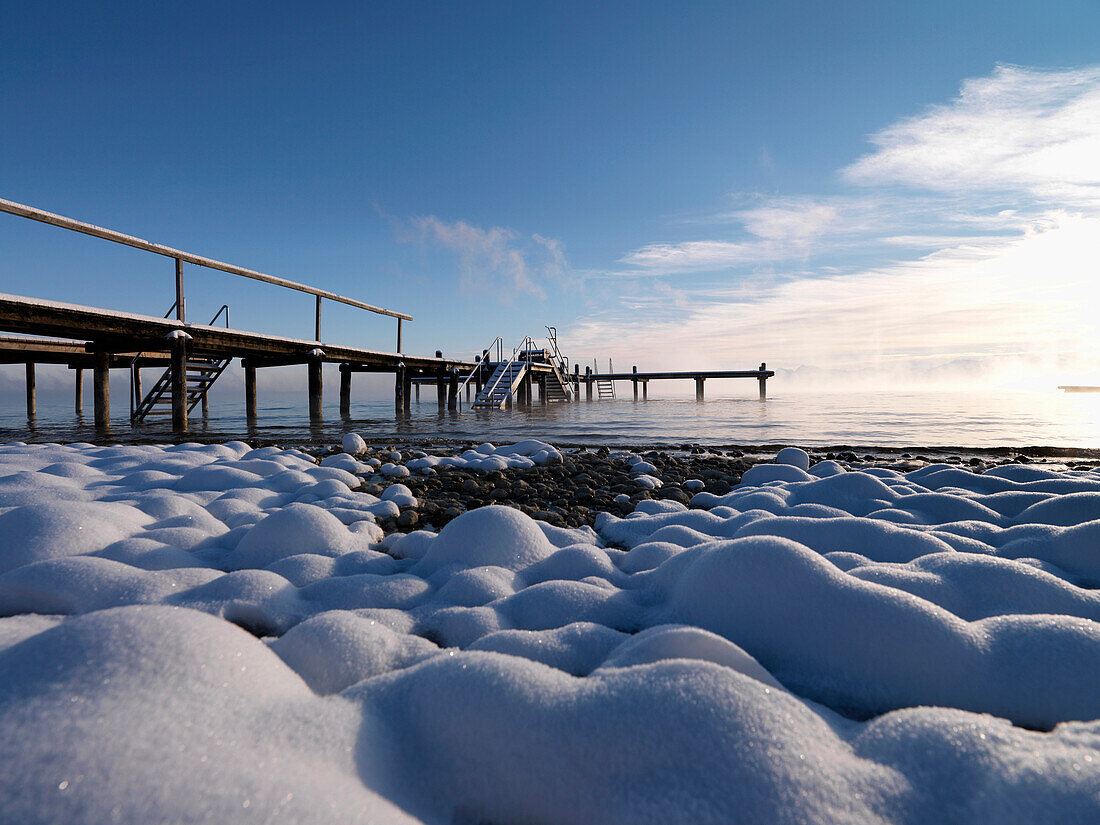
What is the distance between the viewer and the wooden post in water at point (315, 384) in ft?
47.6

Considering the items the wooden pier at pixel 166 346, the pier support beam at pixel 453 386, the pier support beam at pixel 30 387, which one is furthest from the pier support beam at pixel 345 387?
the pier support beam at pixel 30 387

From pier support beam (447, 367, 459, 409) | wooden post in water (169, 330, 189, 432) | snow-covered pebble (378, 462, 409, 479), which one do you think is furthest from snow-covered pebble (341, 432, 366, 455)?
pier support beam (447, 367, 459, 409)

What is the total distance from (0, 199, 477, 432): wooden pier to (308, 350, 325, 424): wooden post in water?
0.03 meters

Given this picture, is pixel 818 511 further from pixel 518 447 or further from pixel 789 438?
pixel 789 438

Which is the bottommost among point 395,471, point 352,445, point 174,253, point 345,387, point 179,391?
point 395,471

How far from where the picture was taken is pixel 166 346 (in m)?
11.4

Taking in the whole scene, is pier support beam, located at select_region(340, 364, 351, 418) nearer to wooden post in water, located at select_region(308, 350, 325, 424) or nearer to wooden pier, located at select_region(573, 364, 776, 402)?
wooden post in water, located at select_region(308, 350, 325, 424)

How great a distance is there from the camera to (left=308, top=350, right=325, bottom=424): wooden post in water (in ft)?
47.6

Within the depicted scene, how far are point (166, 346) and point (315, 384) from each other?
4307 millimetres

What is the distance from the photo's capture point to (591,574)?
7.49 ft

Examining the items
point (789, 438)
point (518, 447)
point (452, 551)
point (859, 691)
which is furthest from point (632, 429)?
point (859, 691)

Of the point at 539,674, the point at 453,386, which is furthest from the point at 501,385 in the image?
the point at 539,674

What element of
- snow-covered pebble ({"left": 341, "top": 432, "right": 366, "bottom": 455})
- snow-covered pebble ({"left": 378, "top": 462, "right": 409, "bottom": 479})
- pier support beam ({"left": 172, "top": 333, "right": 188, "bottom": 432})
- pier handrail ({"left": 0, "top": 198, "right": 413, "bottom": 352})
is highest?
pier handrail ({"left": 0, "top": 198, "right": 413, "bottom": 352})

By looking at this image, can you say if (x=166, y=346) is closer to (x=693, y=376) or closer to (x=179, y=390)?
(x=179, y=390)
